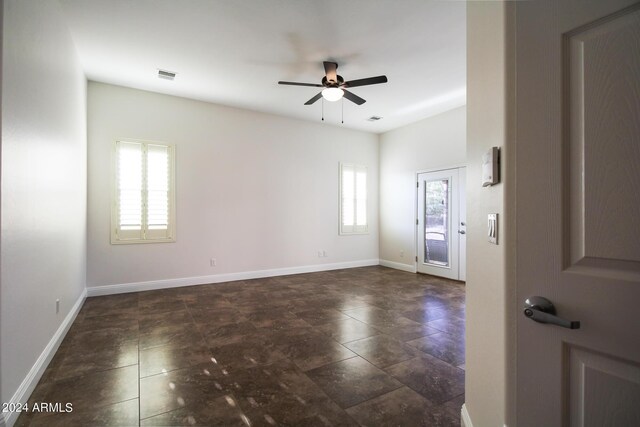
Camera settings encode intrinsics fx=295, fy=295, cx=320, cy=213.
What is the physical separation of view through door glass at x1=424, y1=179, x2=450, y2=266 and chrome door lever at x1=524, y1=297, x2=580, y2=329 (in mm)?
5451

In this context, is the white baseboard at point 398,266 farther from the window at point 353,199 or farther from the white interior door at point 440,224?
the window at point 353,199

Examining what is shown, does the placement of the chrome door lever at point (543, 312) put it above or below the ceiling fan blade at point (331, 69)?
below

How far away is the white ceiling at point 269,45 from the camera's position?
3012 mm

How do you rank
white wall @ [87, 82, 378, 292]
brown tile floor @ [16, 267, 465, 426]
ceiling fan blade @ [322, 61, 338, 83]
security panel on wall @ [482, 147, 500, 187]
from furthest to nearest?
white wall @ [87, 82, 378, 292], ceiling fan blade @ [322, 61, 338, 83], brown tile floor @ [16, 267, 465, 426], security panel on wall @ [482, 147, 500, 187]

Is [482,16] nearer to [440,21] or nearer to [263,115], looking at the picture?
[440,21]

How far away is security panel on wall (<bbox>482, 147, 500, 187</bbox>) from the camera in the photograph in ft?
4.31

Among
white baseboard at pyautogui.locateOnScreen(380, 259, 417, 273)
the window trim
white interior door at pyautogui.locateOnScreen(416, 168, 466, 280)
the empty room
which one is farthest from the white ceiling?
white baseboard at pyautogui.locateOnScreen(380, 259, 417, 273)

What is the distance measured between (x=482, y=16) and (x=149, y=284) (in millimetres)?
5553

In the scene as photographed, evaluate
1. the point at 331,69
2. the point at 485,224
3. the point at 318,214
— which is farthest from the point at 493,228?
the point at 318,214

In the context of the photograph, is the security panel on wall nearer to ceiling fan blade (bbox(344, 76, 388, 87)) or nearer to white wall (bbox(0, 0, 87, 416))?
ceiling fan blade (bbox(344, 76, 388, 87))

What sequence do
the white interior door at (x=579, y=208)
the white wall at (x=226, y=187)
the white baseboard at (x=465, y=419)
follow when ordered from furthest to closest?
the white wall at (x=226, y=187) → the white baseboard at (x=465, y=419) → the white interior door at (x=579, y=208)

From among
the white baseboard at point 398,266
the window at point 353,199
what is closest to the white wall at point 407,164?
the white baseboard at point 398,266

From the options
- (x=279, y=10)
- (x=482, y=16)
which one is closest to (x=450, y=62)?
(x=279, y=10)

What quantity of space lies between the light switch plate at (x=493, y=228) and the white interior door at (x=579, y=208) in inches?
16.1
